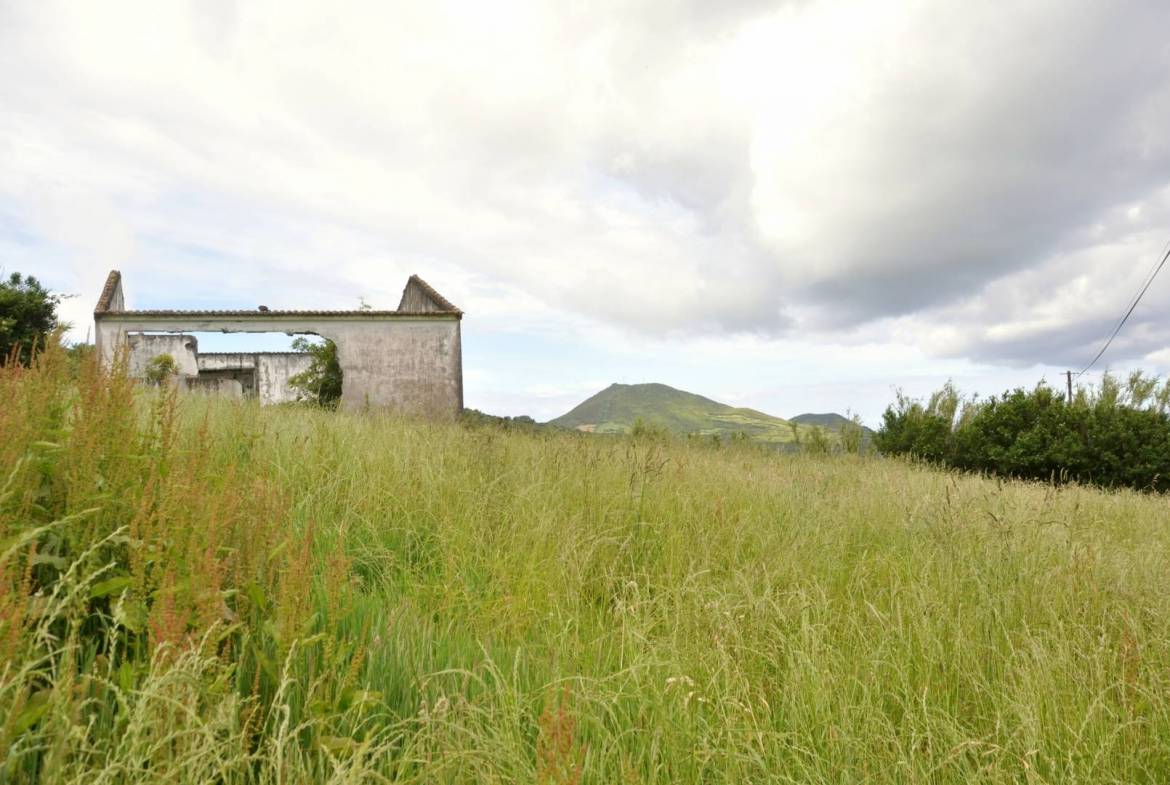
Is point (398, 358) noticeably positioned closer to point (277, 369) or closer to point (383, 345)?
point (383, 345)

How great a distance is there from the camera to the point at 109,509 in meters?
2.76

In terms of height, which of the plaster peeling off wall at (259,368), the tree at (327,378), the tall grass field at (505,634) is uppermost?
the plaster peeling off wall at (259,368)

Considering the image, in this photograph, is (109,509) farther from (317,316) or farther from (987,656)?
(317,316)

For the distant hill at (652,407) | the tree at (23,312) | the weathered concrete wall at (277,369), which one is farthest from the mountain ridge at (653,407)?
the tree at (23,312)

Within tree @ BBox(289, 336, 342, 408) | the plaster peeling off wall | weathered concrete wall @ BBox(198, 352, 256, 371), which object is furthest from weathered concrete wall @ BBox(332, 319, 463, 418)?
weathered concrete wall @ BBox(198, 352, 256, 371)

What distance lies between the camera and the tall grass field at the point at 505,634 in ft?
6.33

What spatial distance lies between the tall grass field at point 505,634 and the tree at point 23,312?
65.7 feet

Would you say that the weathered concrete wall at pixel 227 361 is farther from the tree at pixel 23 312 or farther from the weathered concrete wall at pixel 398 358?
the weathered concrete wall at pixel 398 358

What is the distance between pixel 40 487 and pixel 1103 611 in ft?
17.0

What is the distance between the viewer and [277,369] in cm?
3216

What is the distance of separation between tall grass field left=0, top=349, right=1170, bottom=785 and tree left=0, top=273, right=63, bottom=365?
20.0 meters

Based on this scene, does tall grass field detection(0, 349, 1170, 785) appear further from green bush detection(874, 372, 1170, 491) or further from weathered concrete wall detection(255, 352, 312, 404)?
weathered concrete wall detection(255, 352, 312, 404)

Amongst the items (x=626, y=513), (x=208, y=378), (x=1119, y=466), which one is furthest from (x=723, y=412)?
(x=626, y=513)

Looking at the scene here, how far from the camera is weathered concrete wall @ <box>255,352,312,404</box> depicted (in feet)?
104
